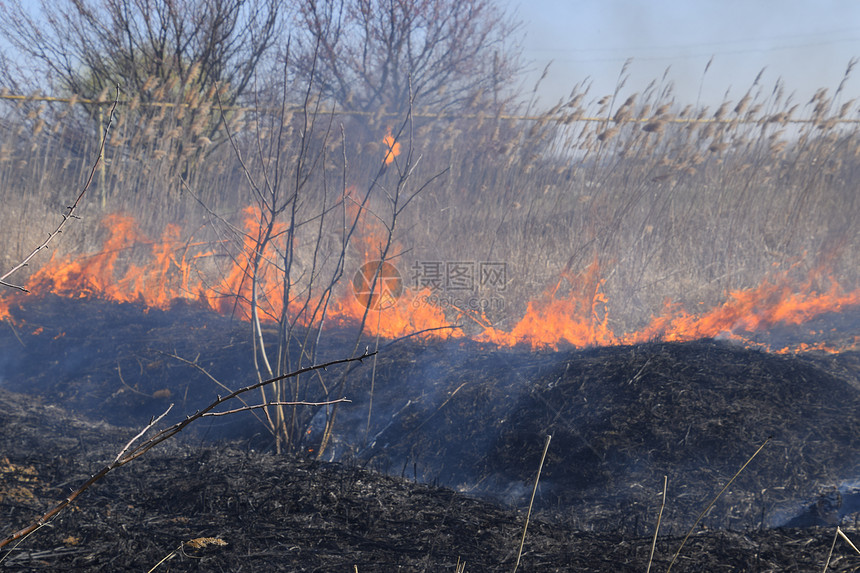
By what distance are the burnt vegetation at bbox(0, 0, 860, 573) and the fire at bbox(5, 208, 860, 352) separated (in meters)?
0.05

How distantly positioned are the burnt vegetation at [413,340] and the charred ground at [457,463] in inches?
0.8

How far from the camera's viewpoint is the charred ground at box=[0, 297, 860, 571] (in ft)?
7.77

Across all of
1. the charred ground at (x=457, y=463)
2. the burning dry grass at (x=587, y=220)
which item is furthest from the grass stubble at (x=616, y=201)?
the charred ground at (x=457, y=463)

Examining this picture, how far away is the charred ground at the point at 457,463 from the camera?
237 centimetres

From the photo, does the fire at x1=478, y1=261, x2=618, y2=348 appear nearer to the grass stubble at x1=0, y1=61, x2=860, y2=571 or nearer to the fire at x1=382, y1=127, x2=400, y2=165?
the grass stubble at x1=0, y1=61, x2=860, y2=571

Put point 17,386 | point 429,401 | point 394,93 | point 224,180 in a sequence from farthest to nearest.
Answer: point 394,93
point 224,180
point 17,386
point 429,401

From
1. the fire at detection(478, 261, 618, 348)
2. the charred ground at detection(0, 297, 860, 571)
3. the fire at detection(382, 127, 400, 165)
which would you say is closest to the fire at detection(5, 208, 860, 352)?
the fire at detection(478, 261, 618, 348)

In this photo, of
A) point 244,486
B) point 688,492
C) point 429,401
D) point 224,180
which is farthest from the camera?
point 224,180

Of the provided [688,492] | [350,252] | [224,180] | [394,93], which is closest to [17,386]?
[350,252]

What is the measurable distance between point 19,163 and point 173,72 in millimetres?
2785

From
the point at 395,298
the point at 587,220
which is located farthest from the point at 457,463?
the point at 587,220

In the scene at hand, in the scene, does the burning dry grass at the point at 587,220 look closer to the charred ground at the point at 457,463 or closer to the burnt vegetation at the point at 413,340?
the burnt vegetation at the point at 413,340

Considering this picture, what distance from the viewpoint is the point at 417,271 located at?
24.7 feet

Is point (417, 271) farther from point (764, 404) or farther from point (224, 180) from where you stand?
point (764, 404)
